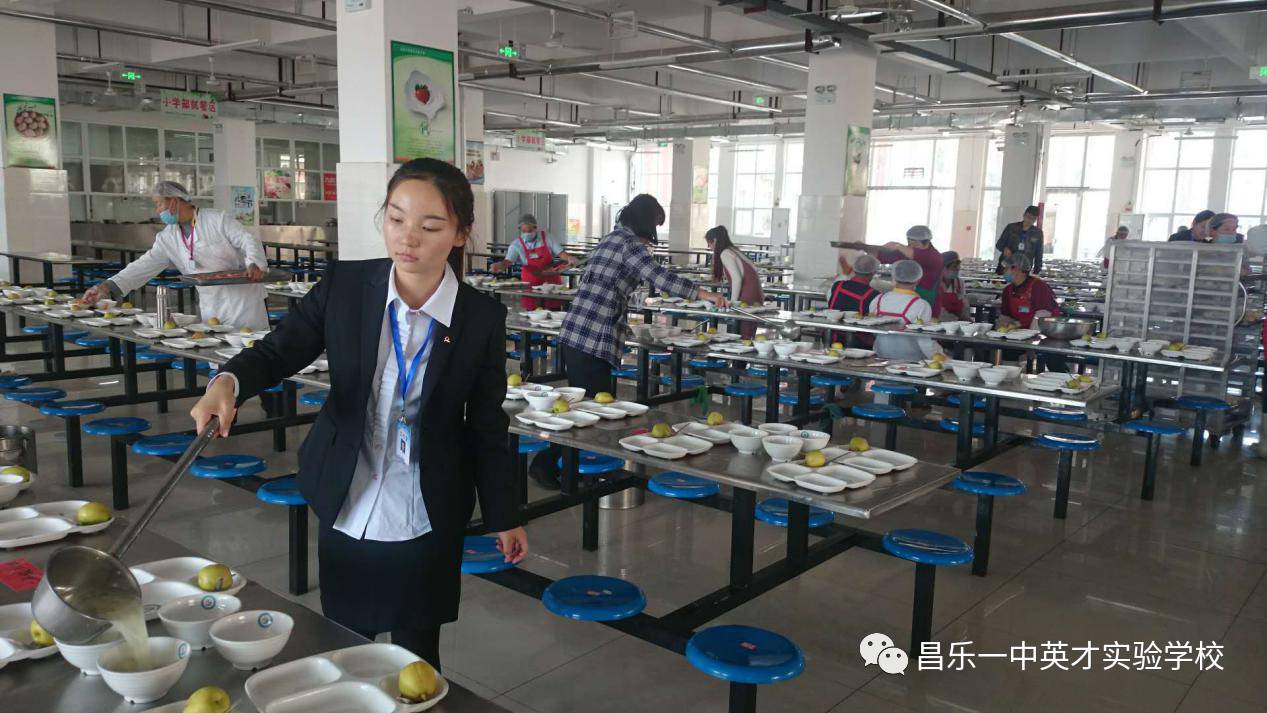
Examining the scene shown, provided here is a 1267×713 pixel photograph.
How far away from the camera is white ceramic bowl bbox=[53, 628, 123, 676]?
1.42m

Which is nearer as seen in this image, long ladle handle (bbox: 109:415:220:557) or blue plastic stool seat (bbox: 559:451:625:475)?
long ladle handle (bbox: 109:415:220:557)

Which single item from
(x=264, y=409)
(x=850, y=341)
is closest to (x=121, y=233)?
(x=264, y=409)

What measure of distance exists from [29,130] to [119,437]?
7.60 meters

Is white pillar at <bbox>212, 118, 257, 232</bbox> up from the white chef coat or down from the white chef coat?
up

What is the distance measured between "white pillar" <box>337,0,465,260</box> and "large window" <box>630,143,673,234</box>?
20.8 meters

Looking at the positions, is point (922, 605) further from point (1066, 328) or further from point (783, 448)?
point (1066, 328)

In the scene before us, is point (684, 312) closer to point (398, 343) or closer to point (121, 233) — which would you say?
point (398, 343)

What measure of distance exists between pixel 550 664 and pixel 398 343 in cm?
166

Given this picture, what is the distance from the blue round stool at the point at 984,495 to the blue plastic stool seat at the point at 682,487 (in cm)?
104

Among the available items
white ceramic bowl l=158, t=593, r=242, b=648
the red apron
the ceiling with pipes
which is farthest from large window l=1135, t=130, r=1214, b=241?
white ceramic bowl l=158, t=593, r=242, b=648

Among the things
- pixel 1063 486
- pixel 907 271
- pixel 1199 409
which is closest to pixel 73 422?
pixel 907 271

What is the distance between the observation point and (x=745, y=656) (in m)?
2.29

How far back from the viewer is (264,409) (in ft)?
20.4

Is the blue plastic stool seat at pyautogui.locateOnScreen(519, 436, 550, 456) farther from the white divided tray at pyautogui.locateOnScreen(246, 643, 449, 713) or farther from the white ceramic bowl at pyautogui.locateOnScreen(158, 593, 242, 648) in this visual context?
the white divided tray at pyautogui.locateOnScreen(246, 643, 449, 713)
